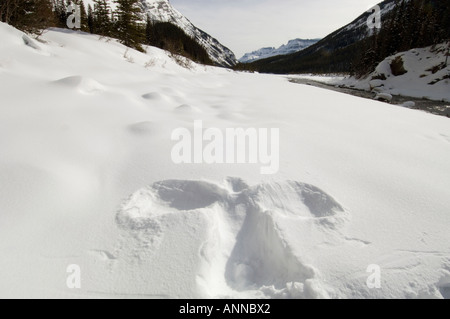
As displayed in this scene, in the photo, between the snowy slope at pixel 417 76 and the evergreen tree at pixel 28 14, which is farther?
the snowy slope at pixel 417 76

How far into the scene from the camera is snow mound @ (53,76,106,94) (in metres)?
3.69

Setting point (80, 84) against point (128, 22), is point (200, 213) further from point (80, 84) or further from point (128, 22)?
point (128, 22)

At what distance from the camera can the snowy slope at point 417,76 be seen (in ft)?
63.1

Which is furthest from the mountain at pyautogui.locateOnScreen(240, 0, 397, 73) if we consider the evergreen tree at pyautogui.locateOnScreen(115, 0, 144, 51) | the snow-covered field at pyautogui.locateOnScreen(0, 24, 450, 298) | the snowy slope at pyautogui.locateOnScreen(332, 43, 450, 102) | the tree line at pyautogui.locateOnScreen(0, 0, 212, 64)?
the snow-covered field at pyautogui.locateOnScreen(0, 24, 450, 298)

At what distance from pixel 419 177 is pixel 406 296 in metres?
1.56

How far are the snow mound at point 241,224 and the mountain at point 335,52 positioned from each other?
91.2m

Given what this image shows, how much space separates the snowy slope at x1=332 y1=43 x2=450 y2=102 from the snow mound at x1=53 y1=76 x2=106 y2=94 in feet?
73.7

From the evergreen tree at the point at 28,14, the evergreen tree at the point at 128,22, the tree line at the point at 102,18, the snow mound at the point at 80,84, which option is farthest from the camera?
the evergreen tree at the point at 128,22

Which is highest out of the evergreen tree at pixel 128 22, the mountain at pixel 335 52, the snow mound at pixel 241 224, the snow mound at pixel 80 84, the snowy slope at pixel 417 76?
the mountain at pixel 335 52

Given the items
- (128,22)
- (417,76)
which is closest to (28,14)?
(128,22)

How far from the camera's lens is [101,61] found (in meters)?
6.97

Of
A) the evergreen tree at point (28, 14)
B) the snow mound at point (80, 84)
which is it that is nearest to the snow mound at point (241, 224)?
the snow mound at point (80, 84)

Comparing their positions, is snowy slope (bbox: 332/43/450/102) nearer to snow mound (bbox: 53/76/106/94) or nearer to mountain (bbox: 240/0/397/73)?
snow mound (bbox: 53/76/106/94)

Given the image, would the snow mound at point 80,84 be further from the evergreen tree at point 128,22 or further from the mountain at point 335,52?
the mountain at point 335,52
